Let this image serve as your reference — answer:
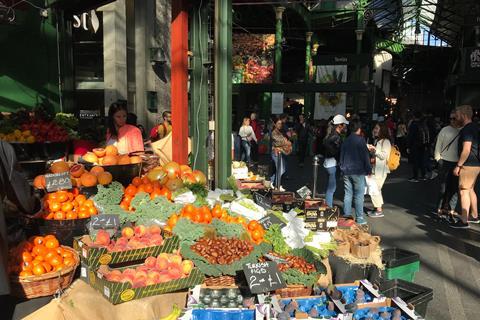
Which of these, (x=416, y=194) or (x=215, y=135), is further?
(x=416, y=194)

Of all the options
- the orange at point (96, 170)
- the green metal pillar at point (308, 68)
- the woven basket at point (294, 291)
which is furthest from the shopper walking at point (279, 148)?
the green metal pillar at point (308, 68)

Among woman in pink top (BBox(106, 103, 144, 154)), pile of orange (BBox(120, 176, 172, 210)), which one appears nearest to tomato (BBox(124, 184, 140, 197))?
pile of orange (BBox(120, 176, 172, 210))

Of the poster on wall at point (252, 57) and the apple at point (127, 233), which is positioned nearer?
the apple at point (127, 233)

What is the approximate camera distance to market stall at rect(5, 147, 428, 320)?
340 cm

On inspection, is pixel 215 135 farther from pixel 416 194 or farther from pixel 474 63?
pixel 474 63

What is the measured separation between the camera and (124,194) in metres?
5.02

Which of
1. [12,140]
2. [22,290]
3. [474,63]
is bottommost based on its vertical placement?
[22,290]

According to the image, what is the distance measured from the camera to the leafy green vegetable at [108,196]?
475 centimetres

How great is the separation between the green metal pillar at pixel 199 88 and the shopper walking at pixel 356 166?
7.75 ft

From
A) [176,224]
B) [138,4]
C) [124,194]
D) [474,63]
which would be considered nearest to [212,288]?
[176,224]

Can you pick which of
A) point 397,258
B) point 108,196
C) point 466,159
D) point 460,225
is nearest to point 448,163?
point 466,159

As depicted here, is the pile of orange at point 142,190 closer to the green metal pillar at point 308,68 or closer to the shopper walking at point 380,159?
the shopper walking at point 380,159

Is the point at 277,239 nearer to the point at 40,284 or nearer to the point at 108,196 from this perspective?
the point at 108,196

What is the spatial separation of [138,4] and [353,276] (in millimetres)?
12075
